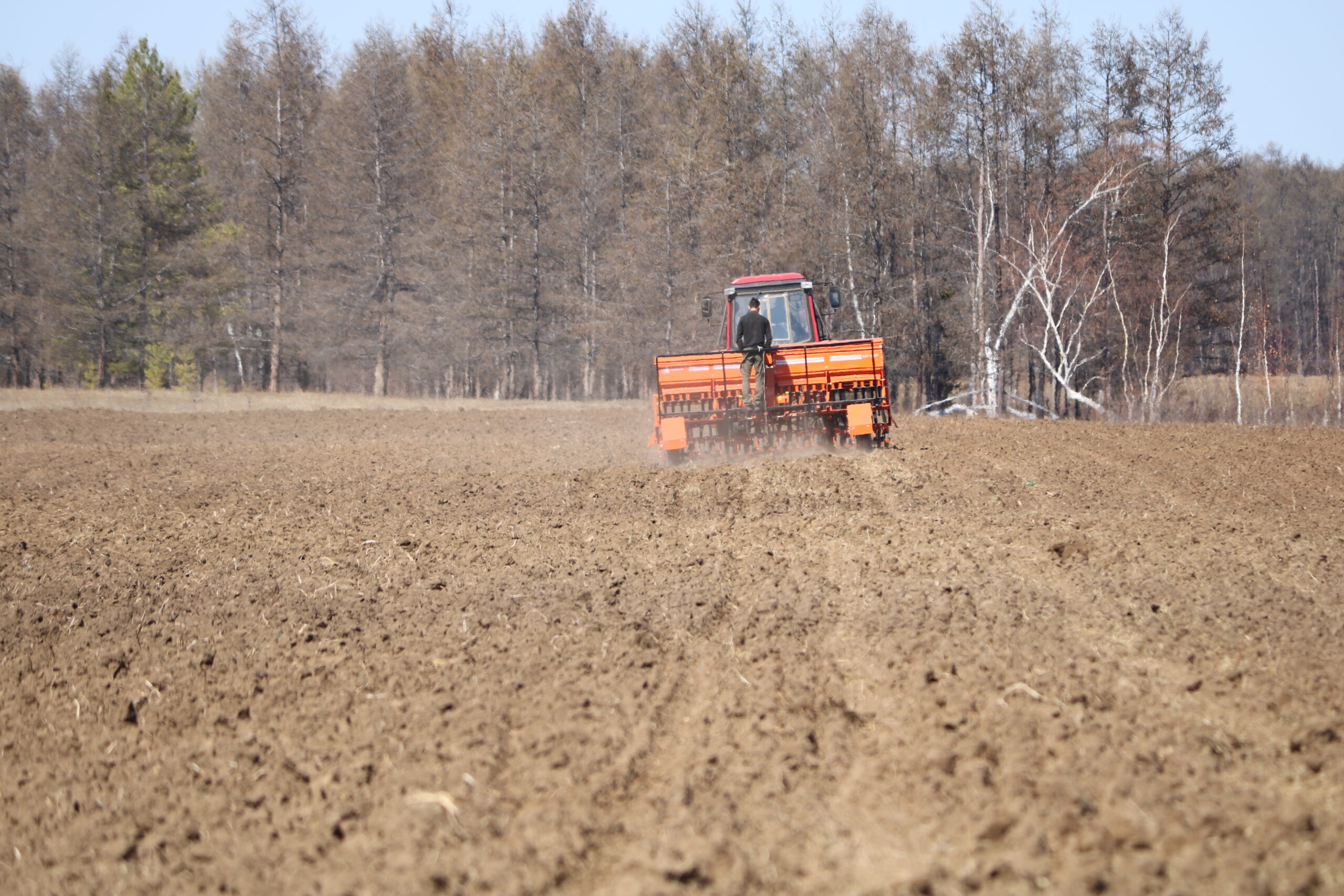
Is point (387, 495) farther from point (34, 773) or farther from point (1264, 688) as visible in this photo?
point (1264, 688)

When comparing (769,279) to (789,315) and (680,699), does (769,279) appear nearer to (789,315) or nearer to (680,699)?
(789,315)

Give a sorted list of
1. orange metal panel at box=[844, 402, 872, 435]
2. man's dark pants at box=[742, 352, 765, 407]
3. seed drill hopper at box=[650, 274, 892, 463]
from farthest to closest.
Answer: seed drill hopper at box=[650, 274, 892, 463]
orange metal panel at box=[844, 402, 872, 435]
man's dark pants at box=[742, 352, 765, 407]

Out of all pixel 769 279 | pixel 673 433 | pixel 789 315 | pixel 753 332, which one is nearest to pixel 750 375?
pixel 753 332

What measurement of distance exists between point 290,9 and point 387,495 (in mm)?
28087

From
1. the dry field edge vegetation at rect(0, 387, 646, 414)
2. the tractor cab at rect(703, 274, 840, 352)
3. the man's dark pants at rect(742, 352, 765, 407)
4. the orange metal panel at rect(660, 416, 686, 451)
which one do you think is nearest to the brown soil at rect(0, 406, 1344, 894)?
the orange metal panel at rect(660, 416, 686, 451)

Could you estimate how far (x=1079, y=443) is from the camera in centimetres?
1405

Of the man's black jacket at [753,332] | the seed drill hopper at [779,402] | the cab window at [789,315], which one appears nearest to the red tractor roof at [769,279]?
the cab window at [789,315]

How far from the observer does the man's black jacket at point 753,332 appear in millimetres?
12258

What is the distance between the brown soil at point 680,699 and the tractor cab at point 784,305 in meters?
5.98

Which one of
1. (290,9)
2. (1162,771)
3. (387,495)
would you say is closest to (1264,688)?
(1162,771)

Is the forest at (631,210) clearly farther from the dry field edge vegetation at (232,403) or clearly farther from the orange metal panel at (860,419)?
the orange metal panel at (860,419)

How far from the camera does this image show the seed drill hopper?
1275cm

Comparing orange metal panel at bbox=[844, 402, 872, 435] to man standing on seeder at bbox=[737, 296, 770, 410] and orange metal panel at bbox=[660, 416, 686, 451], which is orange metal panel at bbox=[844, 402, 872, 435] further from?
orange metal panel at bbox=[660, 416, 686, 451]

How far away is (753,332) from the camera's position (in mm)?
12273
